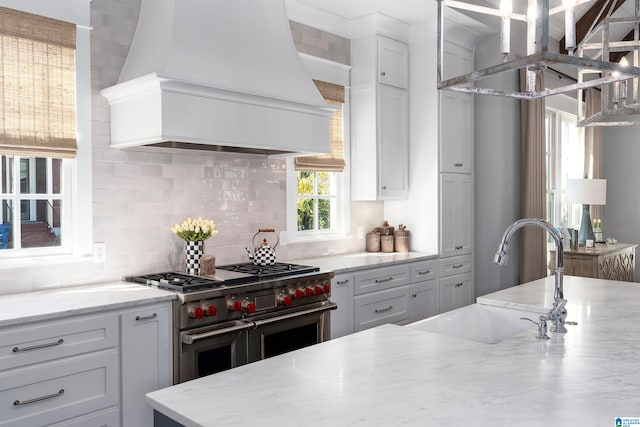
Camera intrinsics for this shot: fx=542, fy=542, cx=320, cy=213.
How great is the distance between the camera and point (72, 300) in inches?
105

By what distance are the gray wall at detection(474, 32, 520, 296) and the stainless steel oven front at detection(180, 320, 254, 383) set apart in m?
3.12

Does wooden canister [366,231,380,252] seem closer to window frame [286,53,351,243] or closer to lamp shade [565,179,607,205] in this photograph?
window frame [286,53,351,243]

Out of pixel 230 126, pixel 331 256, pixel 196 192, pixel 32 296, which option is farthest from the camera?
pixel 331 256

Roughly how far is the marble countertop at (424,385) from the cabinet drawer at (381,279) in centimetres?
198

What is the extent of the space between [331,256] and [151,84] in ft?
7.35

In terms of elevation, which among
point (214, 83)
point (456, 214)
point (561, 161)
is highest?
point (214, 83)

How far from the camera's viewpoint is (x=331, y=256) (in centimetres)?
461

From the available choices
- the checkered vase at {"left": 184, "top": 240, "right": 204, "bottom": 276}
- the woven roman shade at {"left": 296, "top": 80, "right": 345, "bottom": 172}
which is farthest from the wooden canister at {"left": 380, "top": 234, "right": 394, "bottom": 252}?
the checkered vase at {"left": 184, "top": 240, "right": 204, "bottom": 276}

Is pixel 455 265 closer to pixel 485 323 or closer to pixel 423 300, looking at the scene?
pixel 423 300

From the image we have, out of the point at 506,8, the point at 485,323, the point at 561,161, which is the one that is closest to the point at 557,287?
the point at 485,323

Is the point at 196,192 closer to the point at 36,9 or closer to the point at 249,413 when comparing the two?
the point at 36,9

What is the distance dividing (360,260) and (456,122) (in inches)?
67.1

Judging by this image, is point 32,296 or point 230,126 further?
point 230,126

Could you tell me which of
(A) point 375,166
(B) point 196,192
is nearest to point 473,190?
(A) point 375,166
